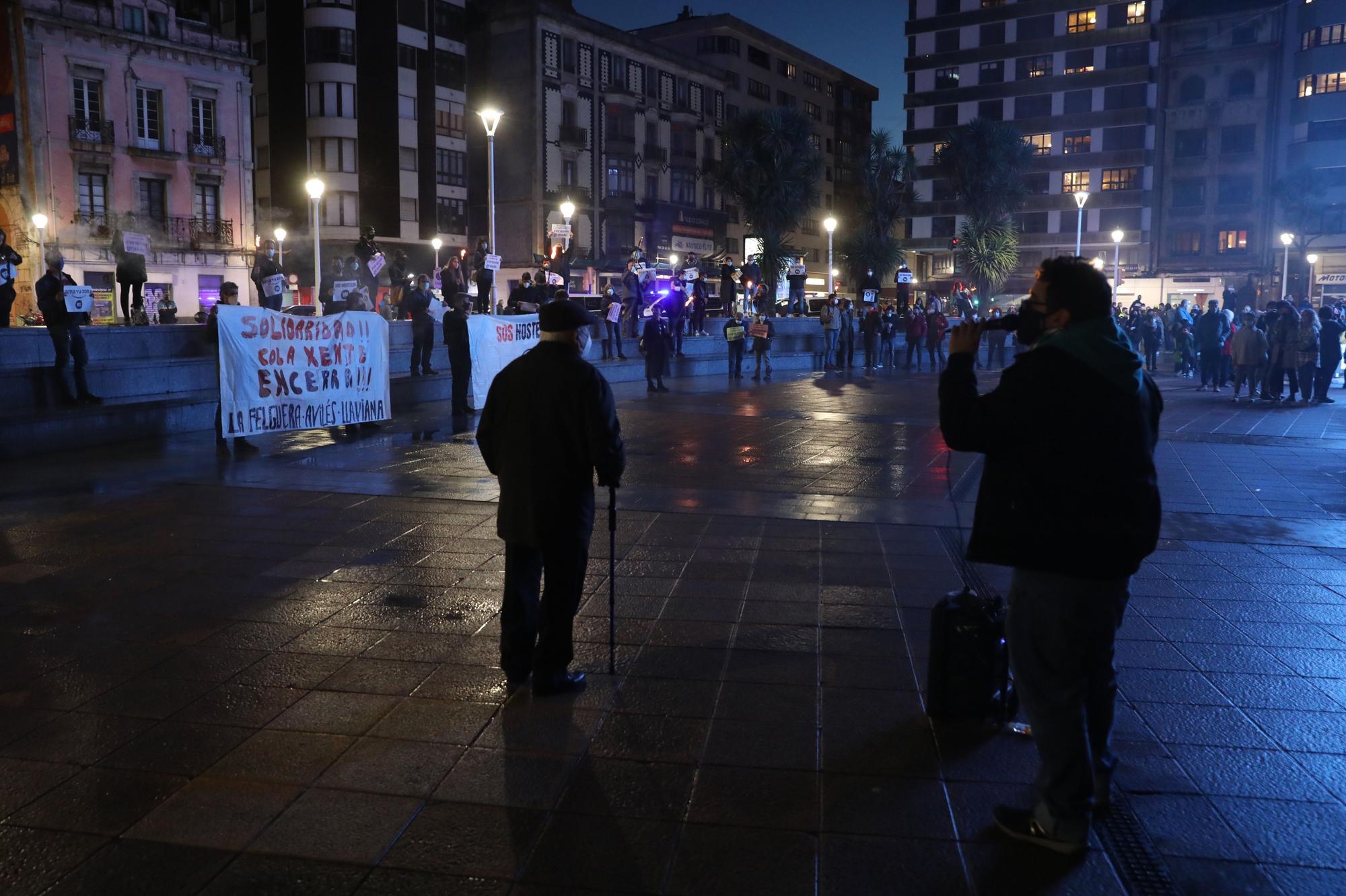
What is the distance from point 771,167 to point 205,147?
87.3 feet

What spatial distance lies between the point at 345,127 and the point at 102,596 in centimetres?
4447

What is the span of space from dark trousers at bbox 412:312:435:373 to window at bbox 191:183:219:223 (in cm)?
2895

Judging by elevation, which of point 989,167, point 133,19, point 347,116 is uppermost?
point 133,19

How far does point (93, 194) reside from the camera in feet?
128

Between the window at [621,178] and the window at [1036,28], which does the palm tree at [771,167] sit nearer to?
the window at [621,178]

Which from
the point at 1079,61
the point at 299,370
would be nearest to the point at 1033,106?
the point at 1079,61

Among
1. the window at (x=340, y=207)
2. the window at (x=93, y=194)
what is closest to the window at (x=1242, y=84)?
the window at (x=340, y=207)

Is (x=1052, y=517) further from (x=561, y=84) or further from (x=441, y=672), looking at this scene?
(x=561, y=84)

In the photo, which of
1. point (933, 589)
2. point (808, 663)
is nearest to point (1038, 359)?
point (808, 663)

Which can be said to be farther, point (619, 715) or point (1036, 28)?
point (1036, 28)

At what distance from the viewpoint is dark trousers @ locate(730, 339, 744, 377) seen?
2478 centimetres

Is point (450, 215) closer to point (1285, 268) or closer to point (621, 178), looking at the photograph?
point (621, 178)

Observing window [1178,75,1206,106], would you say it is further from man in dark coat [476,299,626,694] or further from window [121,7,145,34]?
man in dark coat [476,299,626,694]

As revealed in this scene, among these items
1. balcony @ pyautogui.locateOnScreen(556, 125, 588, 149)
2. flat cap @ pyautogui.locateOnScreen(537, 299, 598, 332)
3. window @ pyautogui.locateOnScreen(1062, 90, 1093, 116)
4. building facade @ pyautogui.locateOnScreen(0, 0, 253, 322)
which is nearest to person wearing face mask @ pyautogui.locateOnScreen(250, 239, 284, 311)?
flat cap @ pyautogui.locateOnScreen(537, 299, 598, 332)
